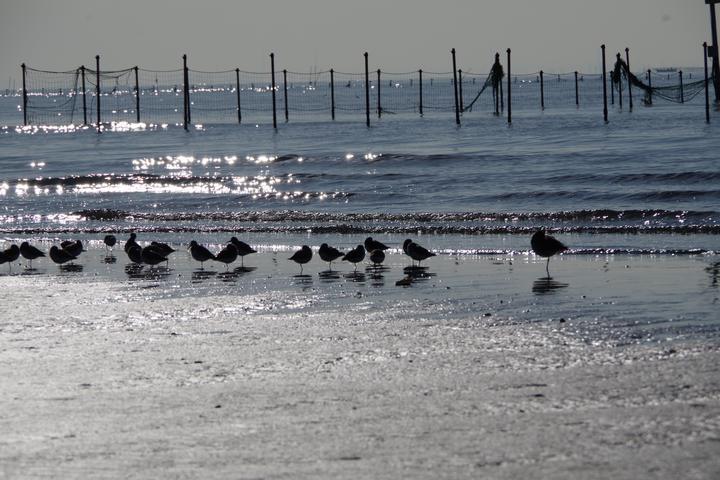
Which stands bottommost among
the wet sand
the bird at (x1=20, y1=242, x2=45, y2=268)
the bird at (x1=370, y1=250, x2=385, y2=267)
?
the wet sand

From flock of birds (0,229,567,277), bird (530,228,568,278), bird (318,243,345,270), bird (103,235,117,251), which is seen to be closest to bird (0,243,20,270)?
flock of birds (0,229,567,277)

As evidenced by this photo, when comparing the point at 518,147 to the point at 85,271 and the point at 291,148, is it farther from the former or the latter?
the point at 85,271

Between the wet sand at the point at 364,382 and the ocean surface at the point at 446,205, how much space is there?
183mm

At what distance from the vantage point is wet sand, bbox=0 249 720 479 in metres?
5.94

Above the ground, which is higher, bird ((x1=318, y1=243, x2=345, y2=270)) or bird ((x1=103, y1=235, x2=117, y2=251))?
bird ((x1=103, y1=235, x2=117, y2=251))

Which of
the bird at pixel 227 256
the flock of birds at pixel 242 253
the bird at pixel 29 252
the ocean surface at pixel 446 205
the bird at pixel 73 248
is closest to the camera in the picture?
the ocean surface at pixel 446 205

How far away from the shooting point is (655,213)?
20.6 m

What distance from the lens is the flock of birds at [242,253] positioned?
→ 1452 centimetres

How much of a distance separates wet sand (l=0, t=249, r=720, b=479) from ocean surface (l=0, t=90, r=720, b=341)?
7.2 inches

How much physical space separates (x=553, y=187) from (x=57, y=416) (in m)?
20.3

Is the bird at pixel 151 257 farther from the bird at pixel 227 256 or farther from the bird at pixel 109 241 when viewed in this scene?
the bird at pixel 109 241

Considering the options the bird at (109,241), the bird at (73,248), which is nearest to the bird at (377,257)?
the bird at (73,248)

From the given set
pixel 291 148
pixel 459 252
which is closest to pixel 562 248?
pixel 459 252

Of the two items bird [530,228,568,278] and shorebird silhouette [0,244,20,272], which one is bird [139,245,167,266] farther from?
bird [530,228,568,278]
